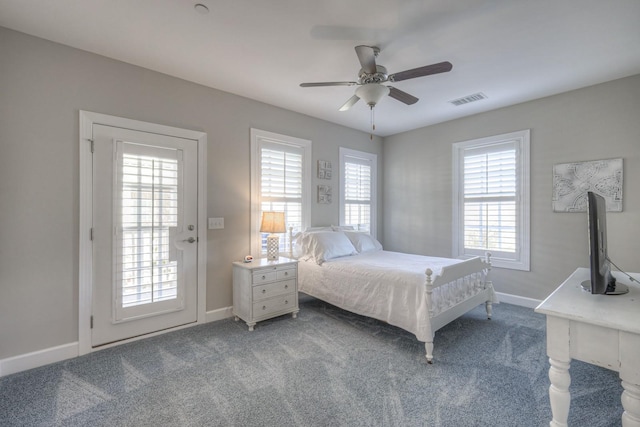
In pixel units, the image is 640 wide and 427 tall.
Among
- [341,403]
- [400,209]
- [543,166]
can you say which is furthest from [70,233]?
[543,166]

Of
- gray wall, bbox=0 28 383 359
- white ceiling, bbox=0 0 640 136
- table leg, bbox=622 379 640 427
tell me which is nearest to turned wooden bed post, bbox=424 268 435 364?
table leg, bbox=622 379 640 427

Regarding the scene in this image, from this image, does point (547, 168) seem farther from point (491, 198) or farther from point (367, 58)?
point (367, 58)

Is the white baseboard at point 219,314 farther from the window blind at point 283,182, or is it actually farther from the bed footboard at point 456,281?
the bed footboard at point 456,281

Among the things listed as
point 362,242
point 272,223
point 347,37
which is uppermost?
point 347,37

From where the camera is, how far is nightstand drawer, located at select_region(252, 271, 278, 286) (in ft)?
9.96

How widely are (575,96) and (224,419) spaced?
4800 mm

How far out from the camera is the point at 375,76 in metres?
2.36

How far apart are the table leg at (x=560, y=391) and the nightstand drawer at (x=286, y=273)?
2.50 m

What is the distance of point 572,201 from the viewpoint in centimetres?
337

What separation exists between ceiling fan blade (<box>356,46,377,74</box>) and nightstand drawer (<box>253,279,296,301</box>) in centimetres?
235

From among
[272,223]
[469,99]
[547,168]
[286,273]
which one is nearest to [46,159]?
[272,223]

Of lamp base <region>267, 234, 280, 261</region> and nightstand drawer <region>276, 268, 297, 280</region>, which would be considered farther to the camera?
lamp base <region>267, 234, 280, 261</region>

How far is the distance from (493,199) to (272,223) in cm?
314

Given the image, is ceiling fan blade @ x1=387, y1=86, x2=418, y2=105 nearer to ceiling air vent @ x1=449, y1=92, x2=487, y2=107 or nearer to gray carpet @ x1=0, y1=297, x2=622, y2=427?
ceiling air vent @ x1=449, y1=92, x2=487, y2=107
